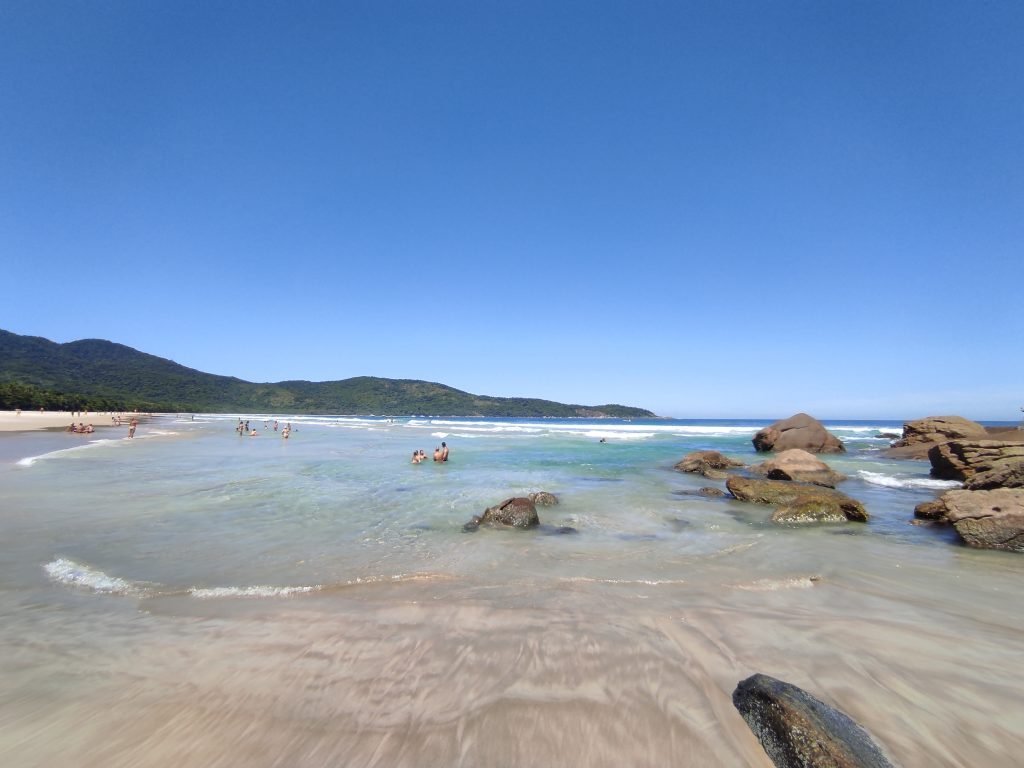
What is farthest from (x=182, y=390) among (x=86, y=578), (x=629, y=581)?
(x=629, y=581)

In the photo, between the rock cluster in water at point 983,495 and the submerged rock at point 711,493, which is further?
the submerged rock at point 711,493

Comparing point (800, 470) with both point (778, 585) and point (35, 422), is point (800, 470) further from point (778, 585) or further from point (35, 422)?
point (35, 422)

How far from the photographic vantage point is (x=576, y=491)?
43.7 ft

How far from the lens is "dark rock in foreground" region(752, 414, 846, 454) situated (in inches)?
1128

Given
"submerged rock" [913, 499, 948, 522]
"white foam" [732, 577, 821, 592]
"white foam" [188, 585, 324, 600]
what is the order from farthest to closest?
"submerged rock" [913, 499, 948, 522] → "white foam" [732, 577, 821, 592] → "white foam" [188, 585, 324, 600]

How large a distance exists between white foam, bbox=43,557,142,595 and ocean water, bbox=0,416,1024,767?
0.12 feet

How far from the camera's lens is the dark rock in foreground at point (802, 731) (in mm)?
2590

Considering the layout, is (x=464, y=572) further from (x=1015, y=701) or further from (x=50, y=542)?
(x=50, y=542)

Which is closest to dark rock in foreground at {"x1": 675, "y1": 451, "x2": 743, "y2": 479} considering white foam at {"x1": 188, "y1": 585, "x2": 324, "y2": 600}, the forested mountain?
white foam at {"x1": 188, "y1": 585, "x2": 324, "y2": 600}

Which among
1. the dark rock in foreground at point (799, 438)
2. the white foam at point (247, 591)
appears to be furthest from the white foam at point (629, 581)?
the dark rock in foreground at point (799, 438)

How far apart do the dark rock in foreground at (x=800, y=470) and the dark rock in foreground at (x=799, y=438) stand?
1279 cm

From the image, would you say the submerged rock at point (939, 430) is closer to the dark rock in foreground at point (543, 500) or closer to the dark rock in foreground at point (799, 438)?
the dark rock in foreground at point (799, 438)

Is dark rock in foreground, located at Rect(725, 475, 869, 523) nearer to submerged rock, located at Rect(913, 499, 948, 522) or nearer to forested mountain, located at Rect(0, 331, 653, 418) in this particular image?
submerged rock, located at Rect(913, 499, 948, 522)

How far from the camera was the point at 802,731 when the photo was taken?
2721 millimetres
